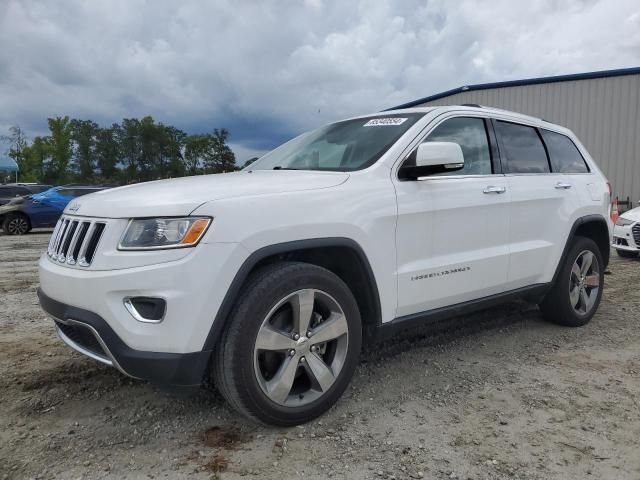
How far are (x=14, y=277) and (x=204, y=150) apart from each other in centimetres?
6879

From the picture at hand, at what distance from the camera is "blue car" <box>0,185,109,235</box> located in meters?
14.7

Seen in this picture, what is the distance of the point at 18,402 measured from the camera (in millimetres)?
3049

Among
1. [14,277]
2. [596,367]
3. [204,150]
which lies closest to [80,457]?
[596,367]

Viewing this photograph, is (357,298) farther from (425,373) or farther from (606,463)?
(606,463)

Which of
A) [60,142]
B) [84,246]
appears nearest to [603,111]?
[84,246]

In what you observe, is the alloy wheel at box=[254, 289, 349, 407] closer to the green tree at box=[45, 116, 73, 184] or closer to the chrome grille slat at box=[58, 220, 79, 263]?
the chrome grille slat at box=[58, 220, 79, 263]

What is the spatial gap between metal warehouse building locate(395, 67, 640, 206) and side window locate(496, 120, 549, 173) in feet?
50.1

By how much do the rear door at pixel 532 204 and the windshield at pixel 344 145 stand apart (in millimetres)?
978

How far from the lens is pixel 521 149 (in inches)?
165

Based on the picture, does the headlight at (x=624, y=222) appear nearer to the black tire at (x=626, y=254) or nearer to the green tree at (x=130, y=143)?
the black tire at (x=626, y=254)

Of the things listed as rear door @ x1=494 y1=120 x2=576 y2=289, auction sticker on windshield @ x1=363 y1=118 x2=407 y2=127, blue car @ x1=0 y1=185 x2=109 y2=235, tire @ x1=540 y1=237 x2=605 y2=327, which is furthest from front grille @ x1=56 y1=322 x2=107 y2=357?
blue car @ x1=0 y1=185 x2=109 y2=235

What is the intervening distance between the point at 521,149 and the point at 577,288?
4.62 feet

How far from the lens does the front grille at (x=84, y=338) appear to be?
2519mm

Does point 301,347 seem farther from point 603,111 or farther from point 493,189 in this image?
point 603,111
